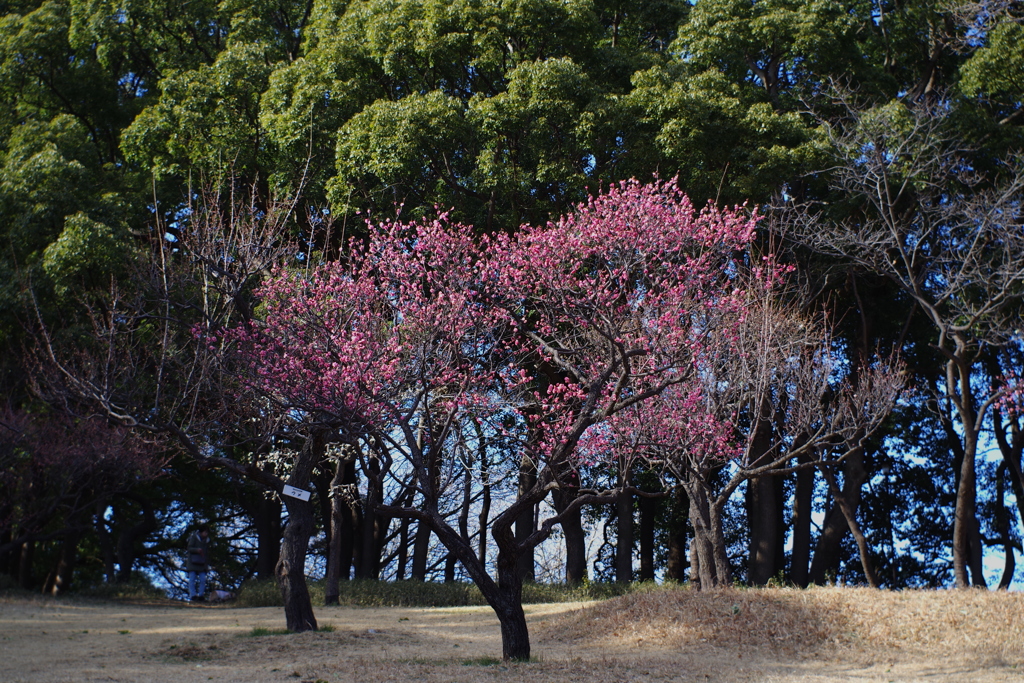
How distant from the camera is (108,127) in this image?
1902 centimetres

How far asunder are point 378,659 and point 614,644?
2.88 meters

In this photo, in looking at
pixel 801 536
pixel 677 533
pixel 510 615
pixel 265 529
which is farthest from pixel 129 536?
pixel 801 536

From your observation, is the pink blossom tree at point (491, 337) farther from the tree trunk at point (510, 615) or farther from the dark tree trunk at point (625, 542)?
the dark tree trunk at point (625, 542)

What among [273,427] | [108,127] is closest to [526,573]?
[273,427]

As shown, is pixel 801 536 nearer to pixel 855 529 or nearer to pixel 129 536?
pixel 855 529

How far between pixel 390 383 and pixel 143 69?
1458 centimetres

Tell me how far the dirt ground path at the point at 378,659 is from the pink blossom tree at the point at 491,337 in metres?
1.01

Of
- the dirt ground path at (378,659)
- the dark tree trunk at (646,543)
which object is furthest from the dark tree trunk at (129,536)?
the dark tree trunk at (646,543)

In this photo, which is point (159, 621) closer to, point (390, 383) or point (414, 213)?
point (390, 383)

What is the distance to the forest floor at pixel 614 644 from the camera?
7.55m

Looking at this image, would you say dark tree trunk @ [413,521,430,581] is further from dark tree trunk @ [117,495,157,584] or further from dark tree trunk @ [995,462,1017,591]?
dark tree trunk @ [995,462,1017,591]

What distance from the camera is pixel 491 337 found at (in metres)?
10.4

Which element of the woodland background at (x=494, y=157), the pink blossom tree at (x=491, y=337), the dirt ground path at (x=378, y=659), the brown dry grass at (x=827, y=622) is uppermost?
the woodland background at (x=494, y=157)

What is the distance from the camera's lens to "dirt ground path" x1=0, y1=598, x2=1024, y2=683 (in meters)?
7.34
